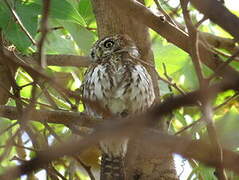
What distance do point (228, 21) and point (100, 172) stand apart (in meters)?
2.61

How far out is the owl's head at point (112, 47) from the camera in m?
3.29

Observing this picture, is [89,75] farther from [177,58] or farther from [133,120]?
[133,120]

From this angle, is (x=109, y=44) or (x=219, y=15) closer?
(x=219, y=15)

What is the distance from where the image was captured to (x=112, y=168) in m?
3.32

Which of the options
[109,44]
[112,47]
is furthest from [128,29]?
[112,47]

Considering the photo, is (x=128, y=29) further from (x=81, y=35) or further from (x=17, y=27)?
(x=17, y=27)

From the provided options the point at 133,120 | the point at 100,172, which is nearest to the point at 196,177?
the point at 100,172

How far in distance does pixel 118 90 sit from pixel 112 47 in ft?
1.53

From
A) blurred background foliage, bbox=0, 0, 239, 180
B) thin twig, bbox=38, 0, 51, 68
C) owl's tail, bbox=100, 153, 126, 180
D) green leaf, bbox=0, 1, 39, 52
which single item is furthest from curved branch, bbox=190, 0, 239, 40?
owl's tail, bbox=100, 153, 126, 180

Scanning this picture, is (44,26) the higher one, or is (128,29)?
(128,29)

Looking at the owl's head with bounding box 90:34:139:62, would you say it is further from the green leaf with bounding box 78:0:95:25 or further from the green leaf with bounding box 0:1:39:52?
the green leaf with bounding box 0:1:39:52

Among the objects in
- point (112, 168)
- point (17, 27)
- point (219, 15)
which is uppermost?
point (17, 27)

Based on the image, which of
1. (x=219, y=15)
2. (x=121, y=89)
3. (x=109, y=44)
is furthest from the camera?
(x=109, y=44)

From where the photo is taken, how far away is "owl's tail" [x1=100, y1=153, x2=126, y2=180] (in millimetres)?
3332
